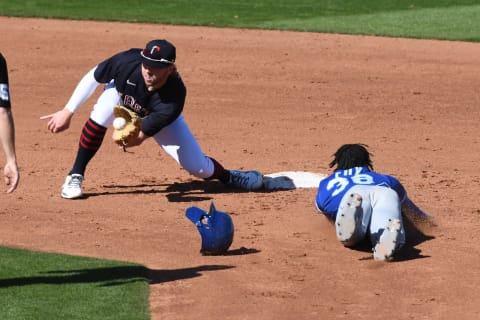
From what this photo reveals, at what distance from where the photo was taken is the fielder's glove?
9186mm

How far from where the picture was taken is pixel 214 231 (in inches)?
319

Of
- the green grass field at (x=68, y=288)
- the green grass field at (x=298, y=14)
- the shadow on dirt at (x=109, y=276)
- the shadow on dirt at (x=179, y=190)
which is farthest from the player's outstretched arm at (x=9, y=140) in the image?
the green grass field at (x=298, y=14)

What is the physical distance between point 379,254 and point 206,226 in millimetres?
1263

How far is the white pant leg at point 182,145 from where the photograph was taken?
9820 millimetres

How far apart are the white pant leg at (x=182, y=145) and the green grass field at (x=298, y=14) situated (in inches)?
339

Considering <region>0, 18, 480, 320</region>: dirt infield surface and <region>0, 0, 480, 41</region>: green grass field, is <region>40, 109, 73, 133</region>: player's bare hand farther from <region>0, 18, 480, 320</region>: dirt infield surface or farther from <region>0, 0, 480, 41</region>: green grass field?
<region>0, 0, 480, 41</region>: green grass field

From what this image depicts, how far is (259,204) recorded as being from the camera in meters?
9.77

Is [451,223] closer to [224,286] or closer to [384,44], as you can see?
[224,286]

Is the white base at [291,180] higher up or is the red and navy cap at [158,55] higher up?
the red and navy cap at [158,55]

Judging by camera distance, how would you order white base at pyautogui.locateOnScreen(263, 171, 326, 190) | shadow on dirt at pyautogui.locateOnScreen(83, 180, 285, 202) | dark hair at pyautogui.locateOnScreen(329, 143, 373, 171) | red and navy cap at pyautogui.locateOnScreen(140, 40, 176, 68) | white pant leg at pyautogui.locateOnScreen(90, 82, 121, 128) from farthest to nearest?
white base at pyautogui.locateOnScreen(263, 171, 326, 190) < shadow on dirt at pyautogui.locateOnScreen(83, 180, 285, 202) < white pant leg at pyautogui.locateOnScreen(90, 82, 121, 128) < red and navy cap at pyautogui.locateOnScreen(140, 40, 176, 68) < dark hair at pyautogui.locateOnScreen(329, 143, 373, 171)

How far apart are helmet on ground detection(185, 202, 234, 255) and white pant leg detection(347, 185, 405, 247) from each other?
37.0 inches

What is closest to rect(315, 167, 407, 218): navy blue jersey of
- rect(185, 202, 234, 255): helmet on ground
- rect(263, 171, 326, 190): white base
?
rect(185, 202, 234, 255): helmet on ground

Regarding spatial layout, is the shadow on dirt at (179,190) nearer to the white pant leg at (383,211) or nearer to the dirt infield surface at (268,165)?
A: the dirt infield surface at (268,165)

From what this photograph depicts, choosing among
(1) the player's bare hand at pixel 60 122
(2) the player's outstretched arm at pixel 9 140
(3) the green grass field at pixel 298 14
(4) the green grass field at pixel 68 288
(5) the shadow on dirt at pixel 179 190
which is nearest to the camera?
(2) the player's outstretched arm at pixel 9 140
